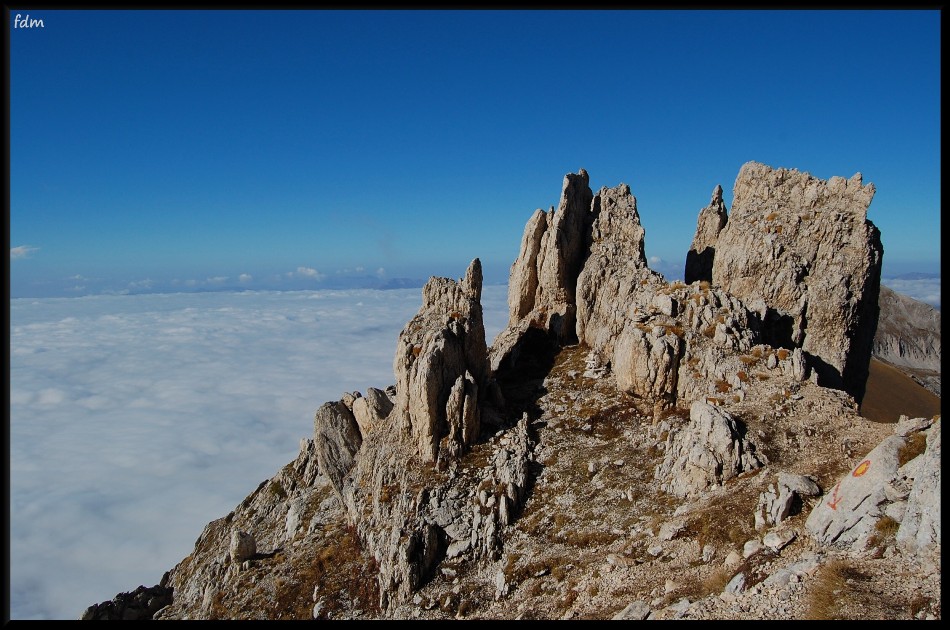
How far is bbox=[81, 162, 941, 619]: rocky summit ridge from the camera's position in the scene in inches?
1010

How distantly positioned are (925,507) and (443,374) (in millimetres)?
37076

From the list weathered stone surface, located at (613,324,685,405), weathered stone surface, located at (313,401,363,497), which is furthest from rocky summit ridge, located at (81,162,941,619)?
weathered stone surface, located at (313,401,363,497)

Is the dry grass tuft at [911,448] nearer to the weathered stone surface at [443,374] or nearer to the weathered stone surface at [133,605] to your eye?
the weathered stone surface at [443,374]

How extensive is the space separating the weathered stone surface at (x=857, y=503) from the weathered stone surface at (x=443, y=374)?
29.4 m

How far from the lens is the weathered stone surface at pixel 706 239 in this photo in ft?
232

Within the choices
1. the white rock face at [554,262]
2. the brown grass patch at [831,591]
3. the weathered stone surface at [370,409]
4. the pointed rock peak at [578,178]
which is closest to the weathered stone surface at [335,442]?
the weathered stone surface at [370,409]

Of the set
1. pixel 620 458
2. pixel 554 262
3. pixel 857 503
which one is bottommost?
pixel 620 458

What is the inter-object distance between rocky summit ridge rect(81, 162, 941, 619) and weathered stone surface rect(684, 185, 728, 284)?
31cm

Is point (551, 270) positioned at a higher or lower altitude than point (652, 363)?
higher

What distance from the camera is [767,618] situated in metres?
21.0

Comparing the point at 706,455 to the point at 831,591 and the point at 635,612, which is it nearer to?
the point at 635,612

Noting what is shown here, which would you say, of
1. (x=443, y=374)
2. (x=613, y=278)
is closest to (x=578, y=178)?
(x=613, y=278)

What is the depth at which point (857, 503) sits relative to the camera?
25.4m

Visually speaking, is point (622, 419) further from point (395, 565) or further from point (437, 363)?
point (395, 565)
